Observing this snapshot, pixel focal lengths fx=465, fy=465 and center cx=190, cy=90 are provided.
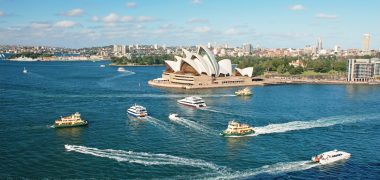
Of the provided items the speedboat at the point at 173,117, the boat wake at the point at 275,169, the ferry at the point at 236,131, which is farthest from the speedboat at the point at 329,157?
the speedboat at the point at 173,117

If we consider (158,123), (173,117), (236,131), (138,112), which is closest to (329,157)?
(236,131)

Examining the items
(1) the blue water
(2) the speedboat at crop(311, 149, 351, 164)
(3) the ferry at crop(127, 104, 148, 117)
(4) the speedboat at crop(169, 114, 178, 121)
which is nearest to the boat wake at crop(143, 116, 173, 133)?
(1) the blue water

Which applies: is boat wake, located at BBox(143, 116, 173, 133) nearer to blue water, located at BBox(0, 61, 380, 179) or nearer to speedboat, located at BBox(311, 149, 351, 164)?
blue water, located at BBox(0, 61, 380, 179)

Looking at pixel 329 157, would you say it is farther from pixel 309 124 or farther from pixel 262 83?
pixel 262 83

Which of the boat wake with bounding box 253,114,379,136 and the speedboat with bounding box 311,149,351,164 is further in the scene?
the boat wake with bounding box 253,114,379,136

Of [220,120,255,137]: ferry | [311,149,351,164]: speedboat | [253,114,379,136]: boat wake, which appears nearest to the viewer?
[311,149,351,164]: speedboat

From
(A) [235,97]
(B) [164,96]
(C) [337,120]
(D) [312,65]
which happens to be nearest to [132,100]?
(B) [164,96]

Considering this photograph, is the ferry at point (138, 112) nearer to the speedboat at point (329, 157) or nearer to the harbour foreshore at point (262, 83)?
the speedboat at point (329, 157)

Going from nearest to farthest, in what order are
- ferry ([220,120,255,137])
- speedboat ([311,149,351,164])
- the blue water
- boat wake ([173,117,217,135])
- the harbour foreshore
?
the blue water < speedboat ([311,149,351,164]) < ferry ([220,120,255,137]) < boat wake ([173,117,217,135]) < the harbour foreshore
